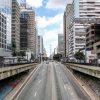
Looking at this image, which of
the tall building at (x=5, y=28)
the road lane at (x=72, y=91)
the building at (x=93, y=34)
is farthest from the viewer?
the building at (x=93, y=34)

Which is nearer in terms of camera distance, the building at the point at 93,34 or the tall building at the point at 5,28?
the tall building at the point at 5,28

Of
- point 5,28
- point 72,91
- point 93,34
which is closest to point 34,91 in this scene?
point 72,91

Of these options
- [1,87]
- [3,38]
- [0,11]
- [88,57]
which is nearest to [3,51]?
[3,38]

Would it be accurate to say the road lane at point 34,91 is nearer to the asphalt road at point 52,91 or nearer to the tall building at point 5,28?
the asphalt road at point 52,91

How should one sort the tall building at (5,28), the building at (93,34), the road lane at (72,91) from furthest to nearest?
the building at (93,34), the tall building at (5,28), the road lane at (72,91)

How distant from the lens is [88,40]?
188125mm

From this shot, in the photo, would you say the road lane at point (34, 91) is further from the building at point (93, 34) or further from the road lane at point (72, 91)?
the building at point (93, 34)

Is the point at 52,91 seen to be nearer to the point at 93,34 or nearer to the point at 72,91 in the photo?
the point at 72,91

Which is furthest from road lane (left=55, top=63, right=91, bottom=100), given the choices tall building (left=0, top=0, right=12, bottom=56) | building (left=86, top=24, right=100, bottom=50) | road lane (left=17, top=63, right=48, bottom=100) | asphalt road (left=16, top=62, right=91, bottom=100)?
building (left=86, top=24, right=100, bottom=50)

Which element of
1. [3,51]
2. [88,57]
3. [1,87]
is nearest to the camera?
[1,87]

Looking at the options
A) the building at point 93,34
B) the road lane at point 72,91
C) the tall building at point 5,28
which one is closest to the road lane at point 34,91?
the road lane at point 72,91

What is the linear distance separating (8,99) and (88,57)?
324 ft

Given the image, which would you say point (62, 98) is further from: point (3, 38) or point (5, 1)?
point (5, 1)

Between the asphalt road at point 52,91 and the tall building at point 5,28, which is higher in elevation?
the tall building at point 5,28
